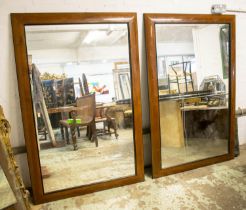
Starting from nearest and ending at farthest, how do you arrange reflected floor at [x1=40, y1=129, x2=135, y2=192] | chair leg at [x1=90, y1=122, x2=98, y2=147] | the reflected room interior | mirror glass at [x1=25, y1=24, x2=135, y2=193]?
the reflected room interior → mirror glass at [x1=25, y1=24, x2=135, y2=193] → reflected floor at [x1=40, y1=129, x2=135, y2=192] → chair leg at [x1=90, y1=122, x2=98, y2=147]

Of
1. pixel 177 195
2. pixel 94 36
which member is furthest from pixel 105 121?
pixel 177 195

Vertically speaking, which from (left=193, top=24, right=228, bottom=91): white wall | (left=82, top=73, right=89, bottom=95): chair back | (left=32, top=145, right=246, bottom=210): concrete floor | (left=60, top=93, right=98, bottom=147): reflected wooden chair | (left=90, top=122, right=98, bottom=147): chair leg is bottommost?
(left=32, top=145, right=246, bottom=210): concrete floor

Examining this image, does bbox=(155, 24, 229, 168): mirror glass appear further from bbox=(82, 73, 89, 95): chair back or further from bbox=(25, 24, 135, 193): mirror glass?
bbox=(82, 73, 89, 95): chair back

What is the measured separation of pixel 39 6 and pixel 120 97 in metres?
1.13

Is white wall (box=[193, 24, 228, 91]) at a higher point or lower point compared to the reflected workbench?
higher

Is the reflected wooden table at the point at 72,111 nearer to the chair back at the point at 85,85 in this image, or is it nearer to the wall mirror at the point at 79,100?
the wall mirror at the point at 79,100

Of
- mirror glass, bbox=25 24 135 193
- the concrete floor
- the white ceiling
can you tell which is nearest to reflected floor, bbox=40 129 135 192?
mirror glass, bbox=25 24 135 193

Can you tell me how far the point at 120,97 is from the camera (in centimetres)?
212

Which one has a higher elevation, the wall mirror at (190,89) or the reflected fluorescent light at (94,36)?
the reflected fluorescent light at (94,36)

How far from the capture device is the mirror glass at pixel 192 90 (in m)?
2.21

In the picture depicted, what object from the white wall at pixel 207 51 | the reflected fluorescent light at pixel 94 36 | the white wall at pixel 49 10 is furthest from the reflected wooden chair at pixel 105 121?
the white wall at pixel 207 51

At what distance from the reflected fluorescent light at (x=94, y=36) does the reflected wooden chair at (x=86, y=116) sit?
0.52 m

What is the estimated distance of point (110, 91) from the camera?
2094 millimetres

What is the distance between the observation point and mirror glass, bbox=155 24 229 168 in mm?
2209
